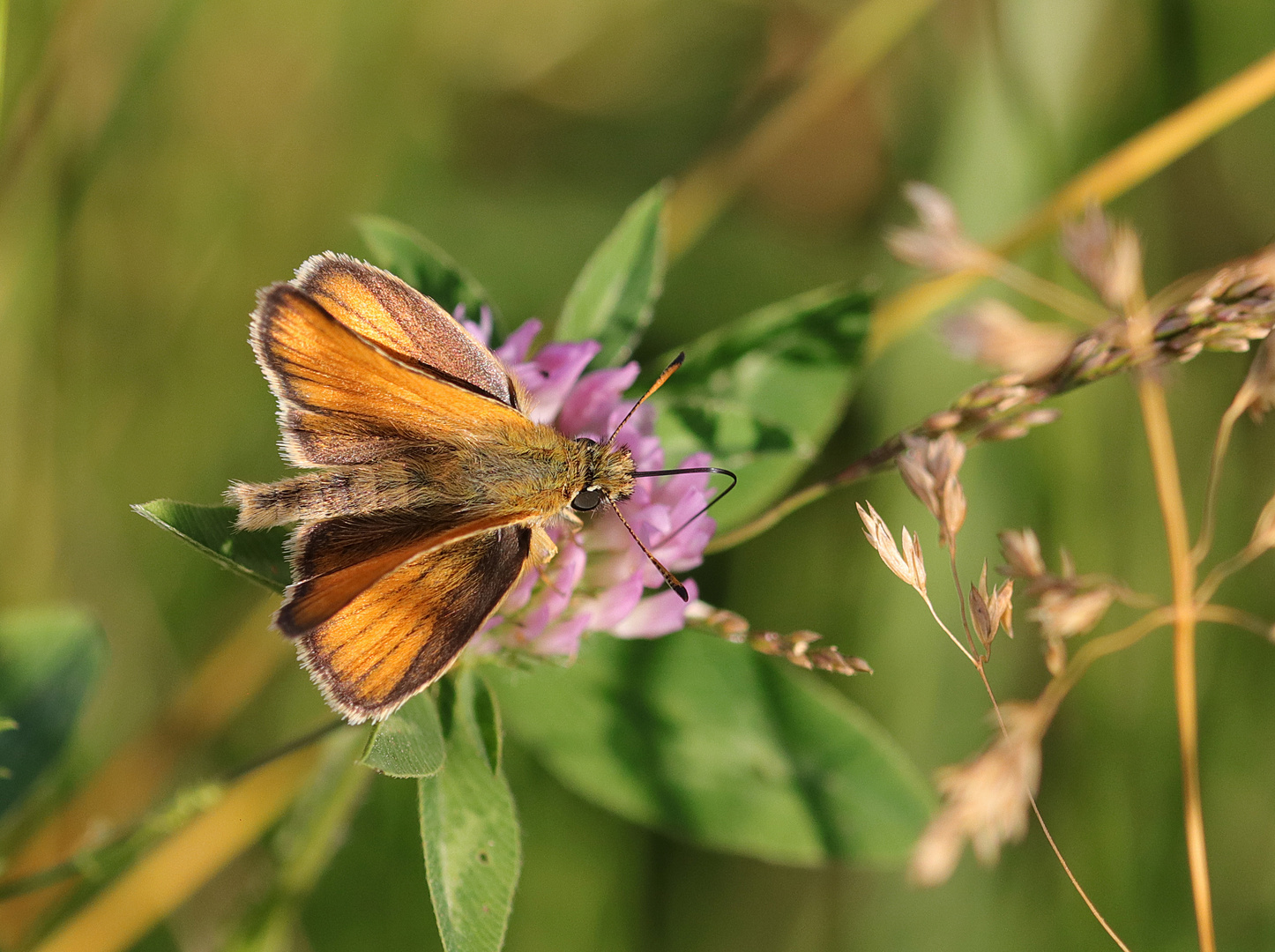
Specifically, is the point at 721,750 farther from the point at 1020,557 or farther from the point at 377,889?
the point at 377,889

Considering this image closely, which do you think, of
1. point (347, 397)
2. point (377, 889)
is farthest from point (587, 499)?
point (377, 889)

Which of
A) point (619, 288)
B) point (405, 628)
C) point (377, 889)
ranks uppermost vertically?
point (619, 288)

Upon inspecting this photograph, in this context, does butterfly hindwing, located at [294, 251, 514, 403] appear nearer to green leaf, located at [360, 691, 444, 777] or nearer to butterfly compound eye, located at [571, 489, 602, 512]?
butterfly compound eye, located at [571, 489, 602, 512]

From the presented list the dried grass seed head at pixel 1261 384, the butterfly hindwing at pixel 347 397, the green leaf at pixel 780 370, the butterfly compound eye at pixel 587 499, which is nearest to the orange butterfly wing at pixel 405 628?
the butterfly compound eye at pixel 587 499

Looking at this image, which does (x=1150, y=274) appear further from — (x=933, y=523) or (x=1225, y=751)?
(x=1225, y=751)

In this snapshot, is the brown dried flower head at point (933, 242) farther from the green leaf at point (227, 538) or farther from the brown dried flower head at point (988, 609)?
the green leaf at point (227, 538)

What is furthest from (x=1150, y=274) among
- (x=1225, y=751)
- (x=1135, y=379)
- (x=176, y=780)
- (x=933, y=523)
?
(x=176, y=780)
